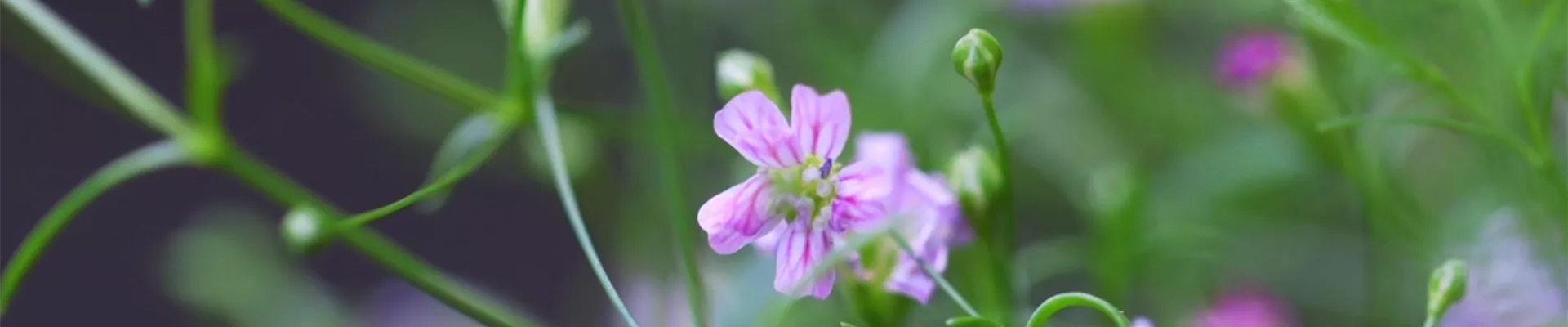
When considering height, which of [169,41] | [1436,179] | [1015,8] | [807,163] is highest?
[169,41]

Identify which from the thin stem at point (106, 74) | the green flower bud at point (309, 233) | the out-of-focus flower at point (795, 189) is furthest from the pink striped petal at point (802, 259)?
the thin stem at point (106, 74)

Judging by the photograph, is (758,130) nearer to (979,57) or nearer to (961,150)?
(979,57)

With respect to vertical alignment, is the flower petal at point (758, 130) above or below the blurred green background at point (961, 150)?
below

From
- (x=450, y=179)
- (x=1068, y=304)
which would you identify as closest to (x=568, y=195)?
(x=450, y=179)

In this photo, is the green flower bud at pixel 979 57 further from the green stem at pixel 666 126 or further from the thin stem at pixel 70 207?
the thin stem at pixel 70 207

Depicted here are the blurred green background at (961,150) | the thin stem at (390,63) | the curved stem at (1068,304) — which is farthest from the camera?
the blurred green background at (961,150)

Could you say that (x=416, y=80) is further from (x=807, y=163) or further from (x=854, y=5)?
(x=854, y=5)

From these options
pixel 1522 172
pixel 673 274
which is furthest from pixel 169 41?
pixel 1522 172
